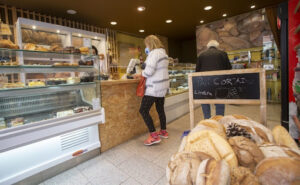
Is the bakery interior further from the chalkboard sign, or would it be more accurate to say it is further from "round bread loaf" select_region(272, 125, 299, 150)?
the chalkboard sign

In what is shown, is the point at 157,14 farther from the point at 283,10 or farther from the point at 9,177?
the point at 9,177

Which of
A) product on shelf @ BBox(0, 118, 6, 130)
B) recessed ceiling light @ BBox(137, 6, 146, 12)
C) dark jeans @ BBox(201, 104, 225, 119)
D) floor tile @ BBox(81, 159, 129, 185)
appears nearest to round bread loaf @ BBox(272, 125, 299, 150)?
floor tile @ BBox(81, 159, 129, 185)

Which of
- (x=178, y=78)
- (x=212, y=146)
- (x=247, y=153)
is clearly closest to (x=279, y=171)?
(x=247, y=153)

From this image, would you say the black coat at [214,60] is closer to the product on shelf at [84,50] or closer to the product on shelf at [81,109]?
the product on shelf at [84,50]

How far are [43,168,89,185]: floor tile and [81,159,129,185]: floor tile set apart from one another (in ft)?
0.18

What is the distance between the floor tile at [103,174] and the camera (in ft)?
5.10

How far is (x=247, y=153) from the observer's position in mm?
604

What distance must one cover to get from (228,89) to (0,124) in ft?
7.21

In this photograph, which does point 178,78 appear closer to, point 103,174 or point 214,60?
point 214,60

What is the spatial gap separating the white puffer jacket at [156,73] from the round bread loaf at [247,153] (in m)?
1.58

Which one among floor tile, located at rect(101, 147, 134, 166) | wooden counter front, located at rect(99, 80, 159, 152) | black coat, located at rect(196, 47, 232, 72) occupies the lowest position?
floor tile, located at rect(101, 147, 134, 166)

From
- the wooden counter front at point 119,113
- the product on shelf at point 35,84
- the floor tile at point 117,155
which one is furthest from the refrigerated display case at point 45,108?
the floor tile at point 117,155

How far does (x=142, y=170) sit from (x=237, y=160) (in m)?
1.37

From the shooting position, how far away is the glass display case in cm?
373
